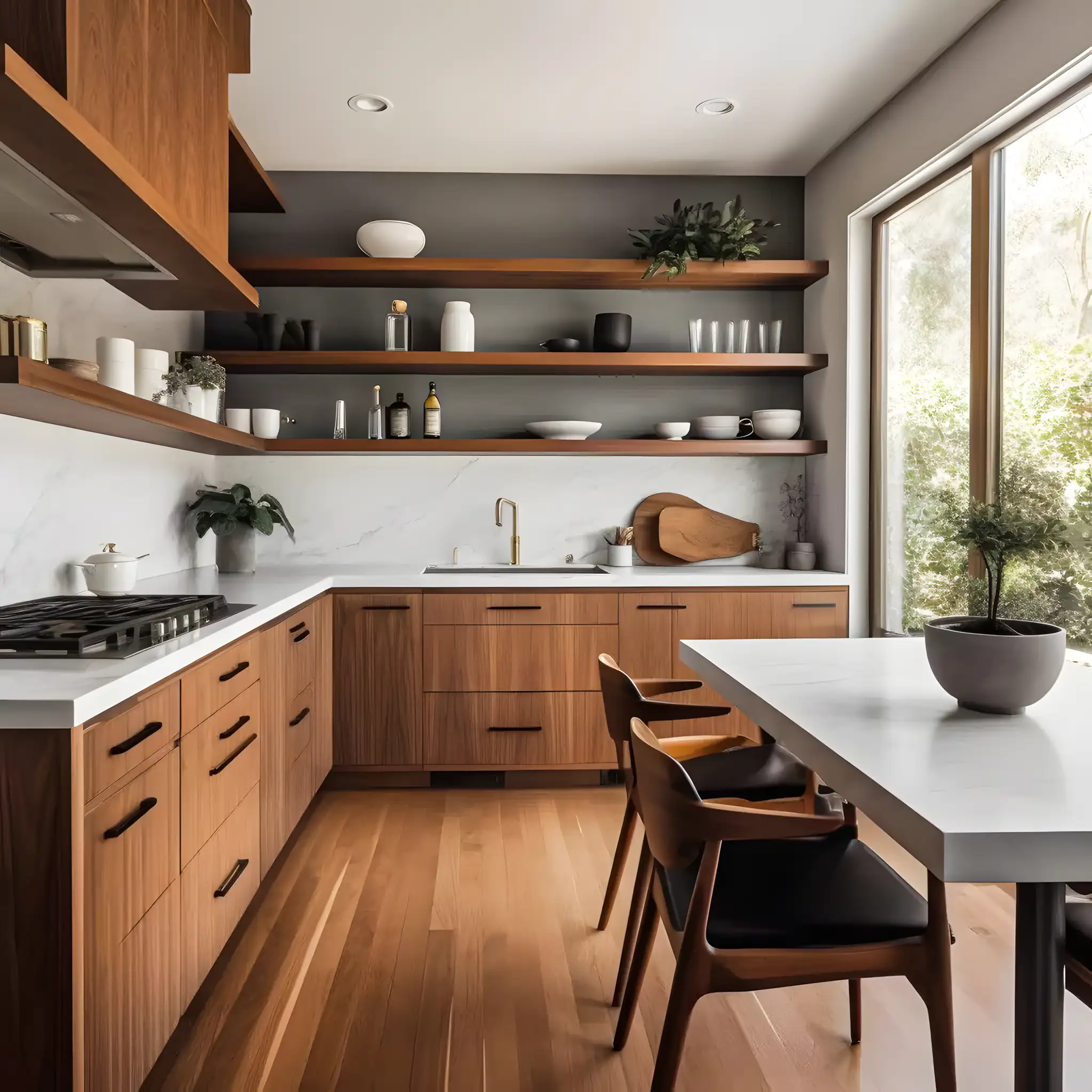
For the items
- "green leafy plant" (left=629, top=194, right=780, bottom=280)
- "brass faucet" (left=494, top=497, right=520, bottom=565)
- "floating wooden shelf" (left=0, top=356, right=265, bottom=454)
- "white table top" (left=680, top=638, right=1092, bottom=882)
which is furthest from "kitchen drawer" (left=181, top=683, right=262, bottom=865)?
"green leafy plant" (left=629, top=194, right=780, bottom=280)

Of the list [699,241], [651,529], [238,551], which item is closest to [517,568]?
[651,529]

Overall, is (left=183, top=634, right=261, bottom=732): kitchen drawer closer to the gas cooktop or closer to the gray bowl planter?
the gas cooktop

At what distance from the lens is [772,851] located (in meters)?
1.63

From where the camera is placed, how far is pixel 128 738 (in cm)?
153

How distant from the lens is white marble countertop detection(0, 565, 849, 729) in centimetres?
133

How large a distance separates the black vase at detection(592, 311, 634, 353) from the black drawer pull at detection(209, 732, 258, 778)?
236cm

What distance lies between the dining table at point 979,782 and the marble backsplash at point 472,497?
8.12 ft

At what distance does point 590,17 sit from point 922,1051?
118 inches

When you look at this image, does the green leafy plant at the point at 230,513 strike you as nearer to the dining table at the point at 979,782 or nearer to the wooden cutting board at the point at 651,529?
the wooden cutting board at the point at 651,529

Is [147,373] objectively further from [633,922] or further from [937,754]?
[937,754]

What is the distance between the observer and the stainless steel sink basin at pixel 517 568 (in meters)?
4.04

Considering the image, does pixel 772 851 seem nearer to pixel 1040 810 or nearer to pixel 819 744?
pixel 819 744

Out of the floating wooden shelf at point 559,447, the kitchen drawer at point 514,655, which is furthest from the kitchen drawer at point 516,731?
the floating wooden shelf at point 559,447

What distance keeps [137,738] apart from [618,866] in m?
1.30
